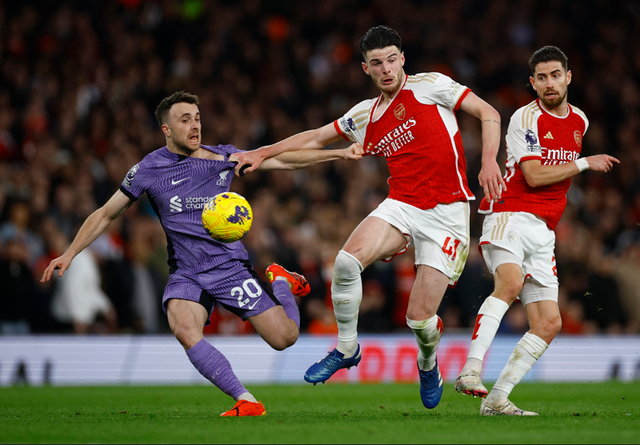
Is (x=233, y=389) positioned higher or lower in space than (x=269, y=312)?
lower

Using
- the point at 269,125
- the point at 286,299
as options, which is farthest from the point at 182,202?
the point at 269,125

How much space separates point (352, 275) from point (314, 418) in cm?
121

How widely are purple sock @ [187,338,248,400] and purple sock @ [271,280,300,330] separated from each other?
0.97 meters

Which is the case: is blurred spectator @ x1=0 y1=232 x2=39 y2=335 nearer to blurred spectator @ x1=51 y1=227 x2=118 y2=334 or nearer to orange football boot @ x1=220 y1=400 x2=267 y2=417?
blurred spectator @ x1=51 y1=227 x2=118 y2=334

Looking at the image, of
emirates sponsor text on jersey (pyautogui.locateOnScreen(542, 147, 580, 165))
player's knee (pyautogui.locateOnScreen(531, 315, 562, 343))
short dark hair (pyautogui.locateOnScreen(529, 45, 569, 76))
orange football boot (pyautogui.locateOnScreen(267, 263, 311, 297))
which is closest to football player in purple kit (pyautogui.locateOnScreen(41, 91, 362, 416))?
orange football boot (pyautogui.locateOnScreen(267, 263, 311, 297))

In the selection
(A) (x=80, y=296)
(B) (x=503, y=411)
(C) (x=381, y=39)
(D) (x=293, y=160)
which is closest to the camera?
(B) (x=503, y=411)

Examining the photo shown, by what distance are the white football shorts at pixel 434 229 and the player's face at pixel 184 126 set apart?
1747mm

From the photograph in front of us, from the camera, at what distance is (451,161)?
274 inches

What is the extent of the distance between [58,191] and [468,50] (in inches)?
405

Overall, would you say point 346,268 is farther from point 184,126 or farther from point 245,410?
point 184,126

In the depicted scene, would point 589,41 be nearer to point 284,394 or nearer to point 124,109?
point 124,109

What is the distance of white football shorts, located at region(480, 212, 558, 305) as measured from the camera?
6953 millimetres

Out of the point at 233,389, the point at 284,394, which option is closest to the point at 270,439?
the point at 233,389

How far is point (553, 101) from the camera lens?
23.2 ft
